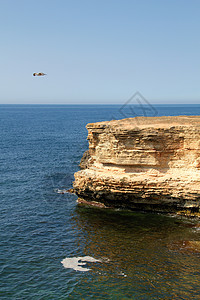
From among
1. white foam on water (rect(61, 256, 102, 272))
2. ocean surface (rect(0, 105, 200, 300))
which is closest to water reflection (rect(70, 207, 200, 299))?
ocean surface (rect(0, 105, 200, 300))

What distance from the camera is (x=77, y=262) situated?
2372cm

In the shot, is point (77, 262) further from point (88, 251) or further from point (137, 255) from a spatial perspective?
point (137, 255)

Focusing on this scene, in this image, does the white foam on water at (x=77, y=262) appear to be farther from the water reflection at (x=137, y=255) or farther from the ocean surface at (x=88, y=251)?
the water reflection at (x=137, y=255)

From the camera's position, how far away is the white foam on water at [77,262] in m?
22.9

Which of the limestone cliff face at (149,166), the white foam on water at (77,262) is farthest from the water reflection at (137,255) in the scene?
the limestone cliff face at (149,166)

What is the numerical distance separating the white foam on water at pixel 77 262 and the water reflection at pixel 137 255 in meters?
0.70

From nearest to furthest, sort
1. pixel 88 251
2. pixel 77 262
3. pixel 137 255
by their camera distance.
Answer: pixel 77 262, pixel 137 255, pixel 88 251

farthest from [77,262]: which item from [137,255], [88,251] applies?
[137,255]

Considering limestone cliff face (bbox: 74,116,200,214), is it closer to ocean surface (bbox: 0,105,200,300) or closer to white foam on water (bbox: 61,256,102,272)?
ocean surface (bbox: 0,105,200,300)

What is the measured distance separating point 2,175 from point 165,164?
2624 cm

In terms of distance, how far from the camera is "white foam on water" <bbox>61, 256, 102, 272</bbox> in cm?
2287

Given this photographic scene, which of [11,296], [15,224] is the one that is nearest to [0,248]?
[15,224]

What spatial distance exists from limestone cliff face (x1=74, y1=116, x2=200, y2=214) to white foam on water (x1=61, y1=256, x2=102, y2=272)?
894 centimetres

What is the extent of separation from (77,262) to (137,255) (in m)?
4.67
